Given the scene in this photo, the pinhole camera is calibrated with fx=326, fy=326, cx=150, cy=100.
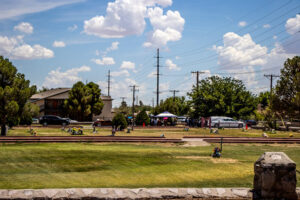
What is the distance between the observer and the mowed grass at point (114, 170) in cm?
1162

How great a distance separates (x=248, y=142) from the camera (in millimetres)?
28031

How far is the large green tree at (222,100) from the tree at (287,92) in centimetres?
1313

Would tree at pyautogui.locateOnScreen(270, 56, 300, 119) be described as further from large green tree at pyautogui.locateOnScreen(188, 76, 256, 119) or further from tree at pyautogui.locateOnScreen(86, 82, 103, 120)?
tree at pyautogui.locateOnScreen(86, 82, 103, 120)

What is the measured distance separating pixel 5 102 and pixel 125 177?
21.3 metres

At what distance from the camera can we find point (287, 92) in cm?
4125

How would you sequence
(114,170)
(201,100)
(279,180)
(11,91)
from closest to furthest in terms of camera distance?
(279,180) → (114,170) → (11,91) → (201,100)

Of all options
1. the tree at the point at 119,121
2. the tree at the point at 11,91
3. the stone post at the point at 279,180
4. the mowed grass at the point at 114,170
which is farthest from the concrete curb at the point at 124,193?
the tree at the point at 119,121

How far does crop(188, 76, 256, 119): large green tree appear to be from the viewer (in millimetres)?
55625

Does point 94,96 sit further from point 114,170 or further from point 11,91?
point 114,170

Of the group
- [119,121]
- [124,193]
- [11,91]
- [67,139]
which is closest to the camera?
[124,193]

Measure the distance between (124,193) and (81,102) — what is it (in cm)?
5866

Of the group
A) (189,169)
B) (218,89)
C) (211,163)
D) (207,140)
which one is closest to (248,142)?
(207,140)

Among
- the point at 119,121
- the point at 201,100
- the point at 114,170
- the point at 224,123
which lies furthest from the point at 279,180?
the point at 201,100

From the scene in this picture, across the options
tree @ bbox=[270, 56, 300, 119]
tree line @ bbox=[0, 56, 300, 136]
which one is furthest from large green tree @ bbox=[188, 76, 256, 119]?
tree @ bbox=[270, 56, 300, 119]
